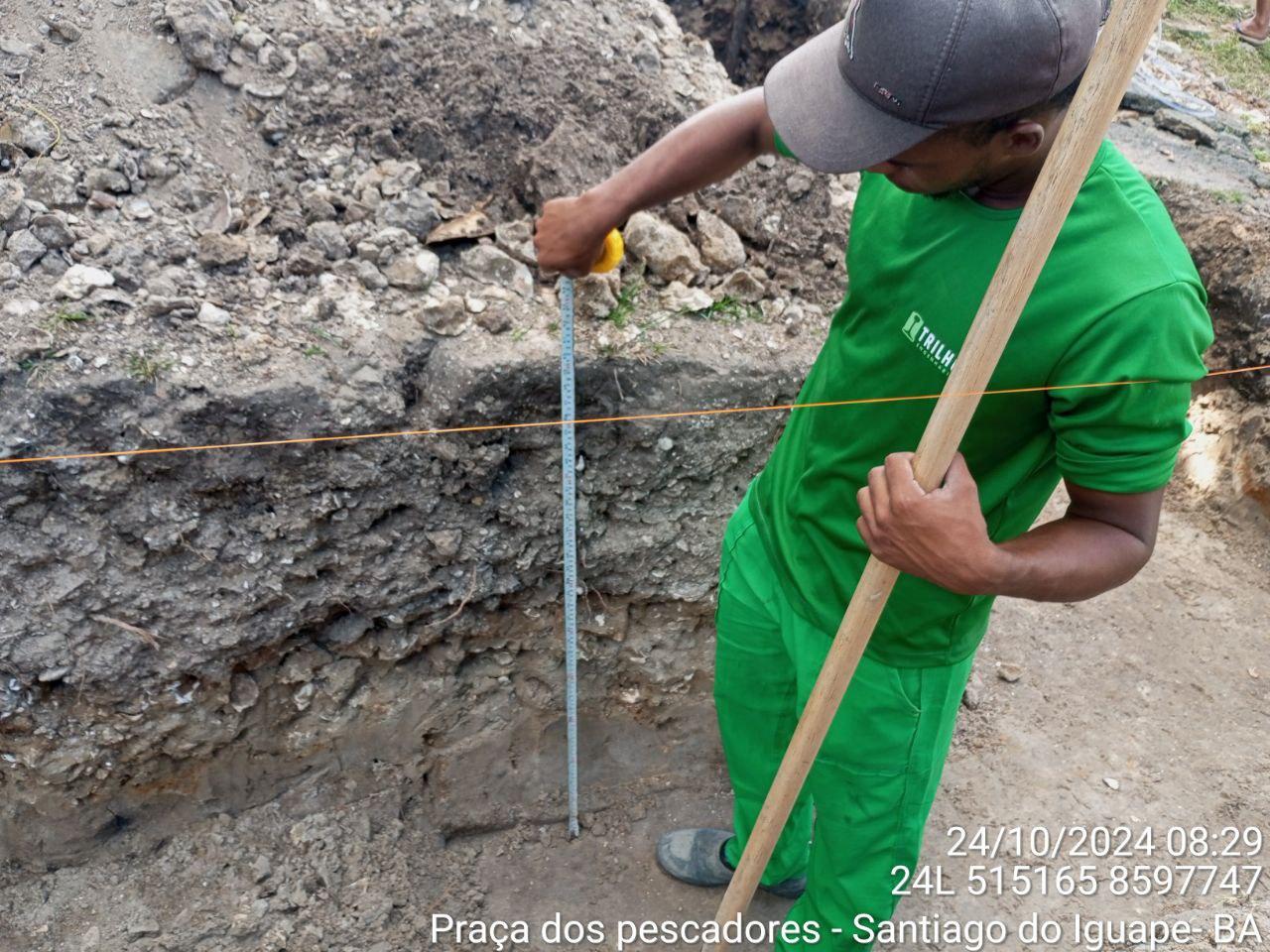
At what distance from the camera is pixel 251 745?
2.81 metres

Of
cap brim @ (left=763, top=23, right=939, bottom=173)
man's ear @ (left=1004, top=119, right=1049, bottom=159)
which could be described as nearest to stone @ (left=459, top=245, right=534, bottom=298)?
cap brim @ (left=763, top=23, right=939, bottom=173)

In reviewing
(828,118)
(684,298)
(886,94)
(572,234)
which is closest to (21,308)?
(572,234)

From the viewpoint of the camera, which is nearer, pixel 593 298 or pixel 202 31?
pixel 593 298

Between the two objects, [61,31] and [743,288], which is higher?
[61,31]

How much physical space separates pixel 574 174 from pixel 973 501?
1.84m

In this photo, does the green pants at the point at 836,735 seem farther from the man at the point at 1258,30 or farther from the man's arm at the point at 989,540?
the man at the point at 1258,30

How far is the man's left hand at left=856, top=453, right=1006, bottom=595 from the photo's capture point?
1458 mm

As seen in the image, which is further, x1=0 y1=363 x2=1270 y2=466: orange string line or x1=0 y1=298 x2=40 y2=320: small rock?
x1=0 y1=298 x2=40 y2=320: small rock

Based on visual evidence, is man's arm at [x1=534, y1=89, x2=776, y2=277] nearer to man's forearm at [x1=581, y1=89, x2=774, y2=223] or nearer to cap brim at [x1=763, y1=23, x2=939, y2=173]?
man's forearm at [x1=581, y1=89, x2=774, y2=223]

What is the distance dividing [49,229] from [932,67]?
2239 mm

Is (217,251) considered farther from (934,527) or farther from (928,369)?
(934,527)

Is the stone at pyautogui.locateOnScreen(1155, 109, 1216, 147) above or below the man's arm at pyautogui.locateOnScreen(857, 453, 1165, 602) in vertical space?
below

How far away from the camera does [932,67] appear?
1.29 metres

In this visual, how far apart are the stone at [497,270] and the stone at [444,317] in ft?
0.60
